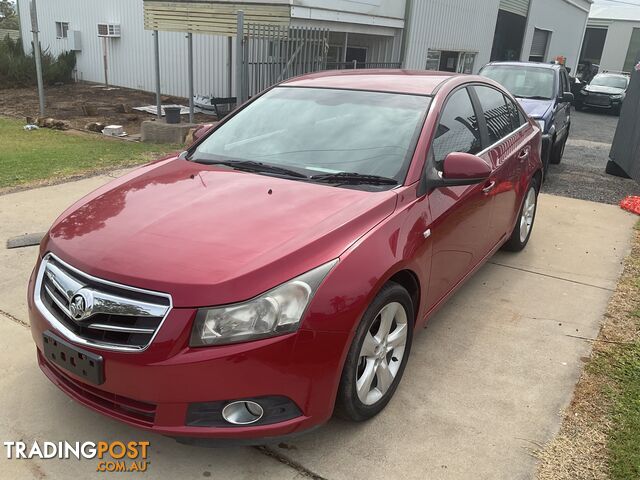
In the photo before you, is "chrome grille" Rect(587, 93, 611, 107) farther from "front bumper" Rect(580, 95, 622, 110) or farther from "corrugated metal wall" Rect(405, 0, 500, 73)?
"corrugated metal wall" Rect(405, 0, 500, 73)

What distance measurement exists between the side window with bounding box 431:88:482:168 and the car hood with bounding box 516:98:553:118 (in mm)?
4686

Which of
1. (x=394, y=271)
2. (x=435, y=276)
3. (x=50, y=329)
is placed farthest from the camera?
(x=435, y=276)

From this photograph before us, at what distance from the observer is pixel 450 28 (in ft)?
60.8

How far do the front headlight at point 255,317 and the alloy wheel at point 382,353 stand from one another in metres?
0.48

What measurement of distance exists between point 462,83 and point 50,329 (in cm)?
307

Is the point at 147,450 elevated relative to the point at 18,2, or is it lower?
lower

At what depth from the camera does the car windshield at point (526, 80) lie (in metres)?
9.16

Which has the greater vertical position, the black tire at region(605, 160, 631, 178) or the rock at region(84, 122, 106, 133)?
the black tire at region(605, 160, 631, 178)

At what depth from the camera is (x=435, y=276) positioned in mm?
3232

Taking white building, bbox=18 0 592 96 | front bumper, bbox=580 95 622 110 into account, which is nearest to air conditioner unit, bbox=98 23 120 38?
white building, bbox=18 0 592 96

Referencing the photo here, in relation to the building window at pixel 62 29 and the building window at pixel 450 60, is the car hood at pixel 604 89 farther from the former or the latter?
the building window at pixel 62 29

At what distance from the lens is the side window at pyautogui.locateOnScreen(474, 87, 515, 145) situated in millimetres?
4246

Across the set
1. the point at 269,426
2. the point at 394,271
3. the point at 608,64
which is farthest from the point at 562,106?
the point at 608,64

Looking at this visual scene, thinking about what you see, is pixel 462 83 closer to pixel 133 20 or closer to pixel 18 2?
pixel 133 20
